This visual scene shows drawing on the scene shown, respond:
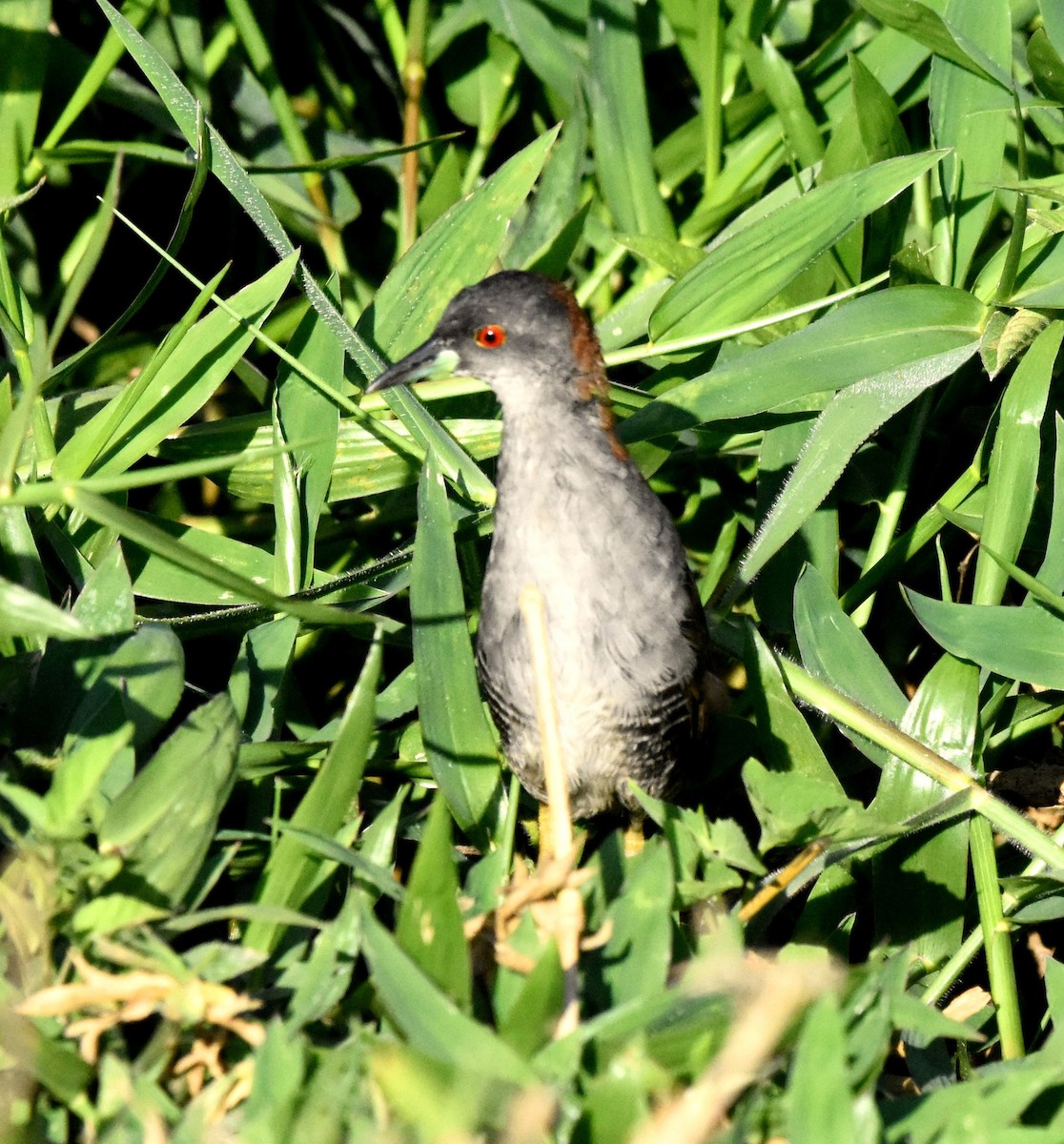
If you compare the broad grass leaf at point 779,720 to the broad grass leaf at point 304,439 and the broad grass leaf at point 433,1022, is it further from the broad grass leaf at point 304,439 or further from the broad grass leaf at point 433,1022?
the broad grass leaf at point 433,1022

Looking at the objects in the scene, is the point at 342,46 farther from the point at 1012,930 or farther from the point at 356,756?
the point at 1012,930

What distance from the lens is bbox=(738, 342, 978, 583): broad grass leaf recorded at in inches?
115

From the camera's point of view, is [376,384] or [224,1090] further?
[376,384]

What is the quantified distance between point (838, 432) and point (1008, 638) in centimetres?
54

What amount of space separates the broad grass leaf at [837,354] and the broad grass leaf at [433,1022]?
1489 millimetres

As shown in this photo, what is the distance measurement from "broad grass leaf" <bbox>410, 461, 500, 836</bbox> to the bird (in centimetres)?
11

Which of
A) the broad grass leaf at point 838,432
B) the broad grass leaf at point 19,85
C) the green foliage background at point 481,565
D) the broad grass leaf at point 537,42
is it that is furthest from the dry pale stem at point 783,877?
the broad grass leaf at point 19,85

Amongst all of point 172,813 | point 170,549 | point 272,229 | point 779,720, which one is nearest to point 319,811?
point 172,813

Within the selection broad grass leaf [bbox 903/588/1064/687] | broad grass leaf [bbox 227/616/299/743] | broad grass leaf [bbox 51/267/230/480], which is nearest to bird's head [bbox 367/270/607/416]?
broad grass leaf [bbox 51/267/230/480]

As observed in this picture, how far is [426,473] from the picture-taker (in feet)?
8.91

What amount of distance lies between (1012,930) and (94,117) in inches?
119

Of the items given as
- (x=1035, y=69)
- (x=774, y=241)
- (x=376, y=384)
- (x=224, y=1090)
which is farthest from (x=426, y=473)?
(x=1035, y=69)

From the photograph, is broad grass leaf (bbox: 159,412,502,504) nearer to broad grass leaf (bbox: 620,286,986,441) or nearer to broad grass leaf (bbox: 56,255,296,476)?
broad grass leaf (bbox: 56,255,296,476)

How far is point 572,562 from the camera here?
8.86 ft
